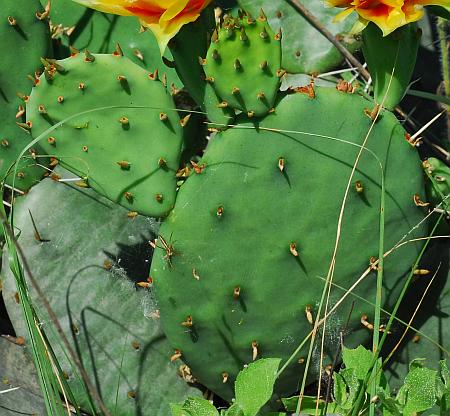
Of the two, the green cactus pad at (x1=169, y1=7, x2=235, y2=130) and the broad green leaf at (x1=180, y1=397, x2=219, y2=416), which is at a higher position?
the green cactus pad at (x1=169, y1=7, x2=235, y2=130)

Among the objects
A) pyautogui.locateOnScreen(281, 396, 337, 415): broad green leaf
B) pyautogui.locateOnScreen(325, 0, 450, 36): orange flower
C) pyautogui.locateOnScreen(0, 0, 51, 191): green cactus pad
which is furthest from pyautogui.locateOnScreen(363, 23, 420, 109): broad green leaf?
pyautogui.locateOnScreen(0, 0, 51, 191): green cactus pad

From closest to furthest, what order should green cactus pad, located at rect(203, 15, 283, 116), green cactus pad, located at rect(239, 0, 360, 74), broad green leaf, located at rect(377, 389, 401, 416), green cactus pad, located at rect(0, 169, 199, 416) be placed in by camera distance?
broad green leaf, located at rect(377, 389, 401, 416), green cactus pad, located at rect(203, 15, 283, 116), green cactus pad, located at rect(0, 169, 199, 416), green cactus pad, located at rect(239, 0, 360, 74)

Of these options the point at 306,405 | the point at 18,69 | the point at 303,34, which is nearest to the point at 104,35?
the point at 18,69

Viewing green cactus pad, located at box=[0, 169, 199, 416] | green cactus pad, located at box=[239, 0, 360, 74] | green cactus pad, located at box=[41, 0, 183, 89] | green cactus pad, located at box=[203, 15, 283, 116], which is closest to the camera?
green cactus pad, located at box=[203, 15, 283, 116]

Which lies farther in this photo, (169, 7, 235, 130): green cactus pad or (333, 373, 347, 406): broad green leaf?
(169, 7, 235, 130): green cactus pad

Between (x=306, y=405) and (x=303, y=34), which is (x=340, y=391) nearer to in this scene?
(x=306, y=405)

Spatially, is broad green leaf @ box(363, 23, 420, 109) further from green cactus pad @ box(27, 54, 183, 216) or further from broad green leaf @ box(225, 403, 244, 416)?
broad green leaf @ box(225, 403, 244, 416)

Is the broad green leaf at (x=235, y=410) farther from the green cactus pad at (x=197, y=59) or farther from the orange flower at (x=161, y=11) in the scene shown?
the orange flower at (x=161, y=11)

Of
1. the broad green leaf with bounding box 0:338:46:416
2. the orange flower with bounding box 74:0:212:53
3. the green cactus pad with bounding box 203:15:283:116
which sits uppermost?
the orange flower with bounding box 74:0:212:53
